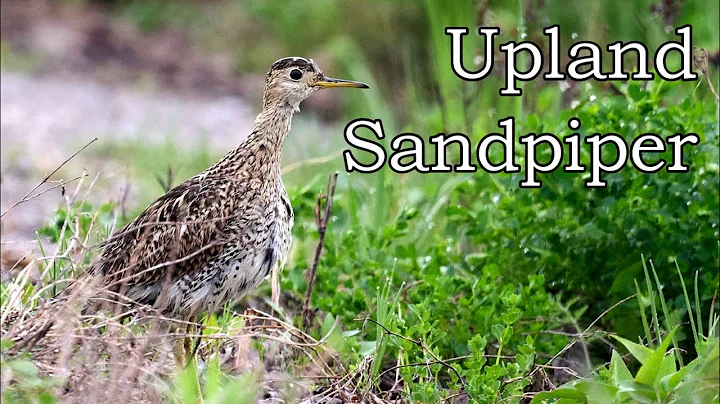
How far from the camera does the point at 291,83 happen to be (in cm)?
504

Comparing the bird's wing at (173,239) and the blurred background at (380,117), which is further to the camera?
the blurred background at (380,117)

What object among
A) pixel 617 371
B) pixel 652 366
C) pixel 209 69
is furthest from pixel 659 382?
pixel 209 69

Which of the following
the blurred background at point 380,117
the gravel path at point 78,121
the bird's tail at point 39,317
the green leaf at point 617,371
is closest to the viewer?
the bird's tail at point 39,317

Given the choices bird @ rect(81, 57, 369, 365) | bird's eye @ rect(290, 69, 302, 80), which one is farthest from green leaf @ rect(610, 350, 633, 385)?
bird's eye @ rect(290, 69, 302, 80)

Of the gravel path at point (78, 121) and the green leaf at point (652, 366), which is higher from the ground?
the gravel path at point (78, 121)

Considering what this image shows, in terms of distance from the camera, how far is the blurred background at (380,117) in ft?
17.7

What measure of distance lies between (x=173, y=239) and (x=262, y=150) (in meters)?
0.57

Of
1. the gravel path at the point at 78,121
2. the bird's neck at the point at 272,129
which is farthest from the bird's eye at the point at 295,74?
the gravel path at the point at 78,121

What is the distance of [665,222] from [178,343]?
2361 mm

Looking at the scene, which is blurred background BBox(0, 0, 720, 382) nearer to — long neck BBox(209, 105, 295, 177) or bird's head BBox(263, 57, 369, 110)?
long neck BBox(209, 105, 295, 177)

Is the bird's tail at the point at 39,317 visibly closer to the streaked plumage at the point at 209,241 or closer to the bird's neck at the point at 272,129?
the streaked plumage at the point at 209,241

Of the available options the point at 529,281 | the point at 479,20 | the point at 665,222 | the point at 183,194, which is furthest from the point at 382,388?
the point at 479,20

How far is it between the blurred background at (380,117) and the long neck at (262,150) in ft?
2.01

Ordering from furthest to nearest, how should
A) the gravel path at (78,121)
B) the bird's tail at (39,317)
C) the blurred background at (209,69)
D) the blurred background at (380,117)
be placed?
1. the gravel path at (78,121)
2. the blurred background at (209,69)
3. the blurred background at (380,117)
4. the bird's tail at (39,317)
